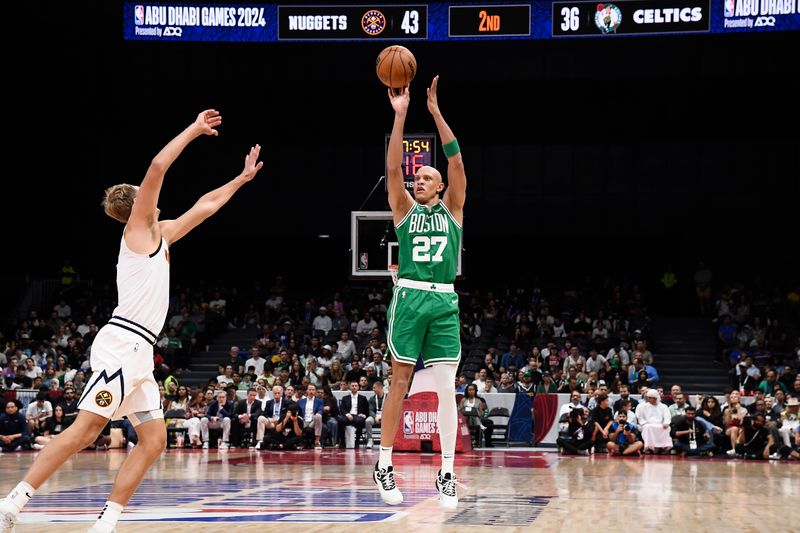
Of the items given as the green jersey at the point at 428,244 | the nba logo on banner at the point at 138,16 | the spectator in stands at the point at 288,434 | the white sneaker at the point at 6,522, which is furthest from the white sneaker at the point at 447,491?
the nba logo on banner at the point at 138,16

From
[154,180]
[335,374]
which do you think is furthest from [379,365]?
[154,180]

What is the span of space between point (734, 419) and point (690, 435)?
821 mm

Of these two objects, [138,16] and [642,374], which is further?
[138,16]

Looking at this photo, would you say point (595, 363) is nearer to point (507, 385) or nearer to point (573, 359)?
point (573, 359)

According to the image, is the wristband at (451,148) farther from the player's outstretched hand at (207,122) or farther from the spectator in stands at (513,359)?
the spectator in stands at (513,359)

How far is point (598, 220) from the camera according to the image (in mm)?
30562

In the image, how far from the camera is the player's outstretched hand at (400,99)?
22.4 feet

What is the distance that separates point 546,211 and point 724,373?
811 cm

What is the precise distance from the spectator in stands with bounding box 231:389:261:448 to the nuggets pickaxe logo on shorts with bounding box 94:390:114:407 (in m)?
14.1

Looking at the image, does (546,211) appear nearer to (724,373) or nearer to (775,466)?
(724,373)

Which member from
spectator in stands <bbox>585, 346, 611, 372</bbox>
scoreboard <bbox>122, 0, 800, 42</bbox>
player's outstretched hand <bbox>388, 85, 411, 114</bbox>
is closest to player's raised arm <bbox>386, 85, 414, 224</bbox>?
player's outstretched hand <bbox>388, 85, 411, 114</bbox>

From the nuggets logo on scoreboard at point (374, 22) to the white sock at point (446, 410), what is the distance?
16.9 m

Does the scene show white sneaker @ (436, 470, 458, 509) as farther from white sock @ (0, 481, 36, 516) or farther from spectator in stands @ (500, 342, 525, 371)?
spectator in stands @ (500, 342, 525, 371)

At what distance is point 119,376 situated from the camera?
223 inches
